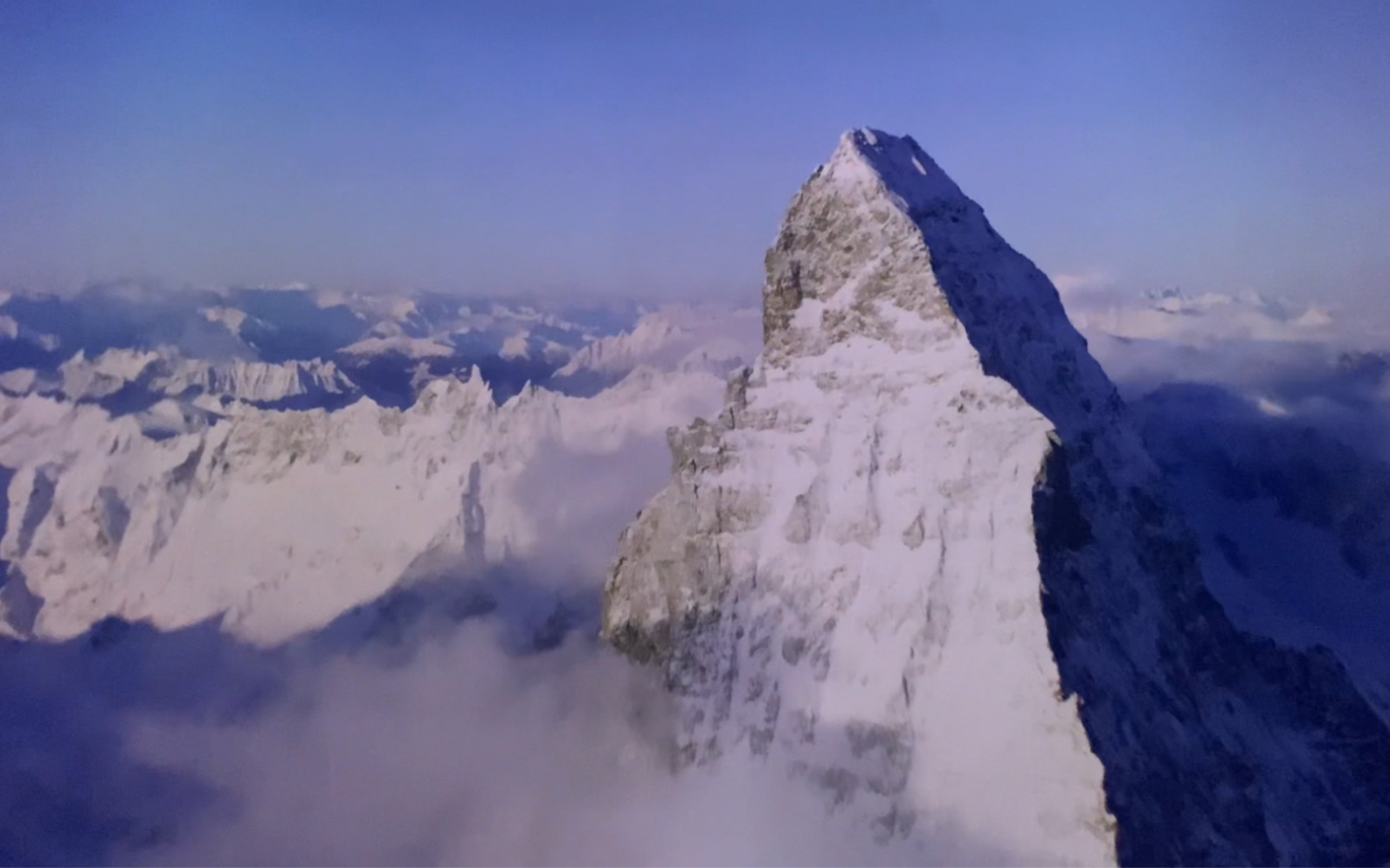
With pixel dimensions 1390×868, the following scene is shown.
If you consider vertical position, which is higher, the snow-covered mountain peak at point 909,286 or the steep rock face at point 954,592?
the snow-covered mountain peak at point 909,286

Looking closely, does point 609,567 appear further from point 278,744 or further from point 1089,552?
point 278,744

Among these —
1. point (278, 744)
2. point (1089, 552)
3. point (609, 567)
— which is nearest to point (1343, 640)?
point (1089, 552)

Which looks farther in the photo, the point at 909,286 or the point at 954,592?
the point at 909,286

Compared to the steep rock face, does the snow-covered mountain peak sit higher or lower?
higher

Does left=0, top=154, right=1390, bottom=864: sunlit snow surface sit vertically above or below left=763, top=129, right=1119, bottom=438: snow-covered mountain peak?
below

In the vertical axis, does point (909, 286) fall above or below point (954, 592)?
above

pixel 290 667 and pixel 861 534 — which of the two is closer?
pixel 861 534

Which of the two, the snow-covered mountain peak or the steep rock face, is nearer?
the steep rock face

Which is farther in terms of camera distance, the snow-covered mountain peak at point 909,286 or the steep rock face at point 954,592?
the snow-covered mountain peak at point 909,286
